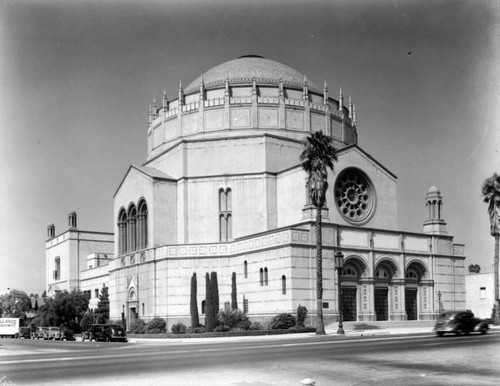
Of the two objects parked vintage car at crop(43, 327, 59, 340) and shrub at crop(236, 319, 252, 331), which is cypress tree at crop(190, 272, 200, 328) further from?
parked vintage car at crop(43, 327, 59, 340)

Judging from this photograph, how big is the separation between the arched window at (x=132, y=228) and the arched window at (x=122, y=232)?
61.4 inches

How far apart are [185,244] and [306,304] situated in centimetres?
1347

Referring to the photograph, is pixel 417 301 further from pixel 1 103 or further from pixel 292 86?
pixel 1 103

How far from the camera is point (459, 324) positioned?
3272cm

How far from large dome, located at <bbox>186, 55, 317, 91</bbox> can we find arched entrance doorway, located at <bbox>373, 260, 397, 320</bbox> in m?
23.1

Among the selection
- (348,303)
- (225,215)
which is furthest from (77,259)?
(348,303)

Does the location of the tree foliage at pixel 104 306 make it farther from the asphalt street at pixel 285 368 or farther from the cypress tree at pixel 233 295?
the asphalt street at pixel 285 368

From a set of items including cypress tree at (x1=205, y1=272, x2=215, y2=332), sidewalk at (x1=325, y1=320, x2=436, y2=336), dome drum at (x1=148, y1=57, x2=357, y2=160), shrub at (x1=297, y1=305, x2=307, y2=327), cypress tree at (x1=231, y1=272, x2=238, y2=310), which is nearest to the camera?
sidewalk at (x1=325, y1=320, x2=436, y2=336)

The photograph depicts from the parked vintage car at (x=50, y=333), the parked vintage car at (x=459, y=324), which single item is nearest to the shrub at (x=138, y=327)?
the parked vintage car at (x=50, y=333)

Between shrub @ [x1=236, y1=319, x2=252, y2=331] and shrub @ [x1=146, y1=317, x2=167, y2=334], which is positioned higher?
shrub @ [x1=236, y1=319, x2=252, y2=331]

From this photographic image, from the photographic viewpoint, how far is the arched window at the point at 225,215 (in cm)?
6197

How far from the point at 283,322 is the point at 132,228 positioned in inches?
918

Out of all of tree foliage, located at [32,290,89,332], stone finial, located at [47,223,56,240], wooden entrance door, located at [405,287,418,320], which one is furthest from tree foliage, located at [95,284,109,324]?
wooden entrance door, located at [405,287,418,320]

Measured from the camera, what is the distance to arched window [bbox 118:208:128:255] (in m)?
68.0
